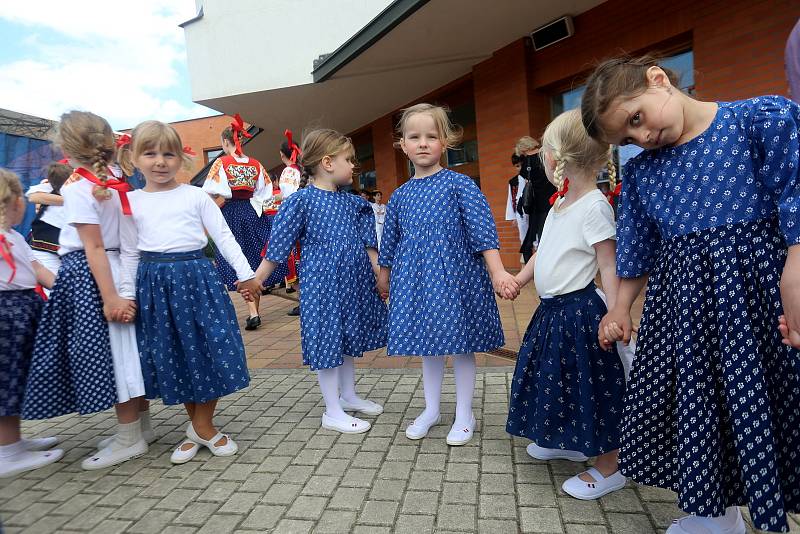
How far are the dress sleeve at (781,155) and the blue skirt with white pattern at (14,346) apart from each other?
325cm

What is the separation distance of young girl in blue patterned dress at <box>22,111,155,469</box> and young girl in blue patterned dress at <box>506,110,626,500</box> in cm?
196

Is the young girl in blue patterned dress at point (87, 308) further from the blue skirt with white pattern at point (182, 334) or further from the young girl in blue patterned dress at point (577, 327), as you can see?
the young girl in blue patterned dress at point (577, 327)

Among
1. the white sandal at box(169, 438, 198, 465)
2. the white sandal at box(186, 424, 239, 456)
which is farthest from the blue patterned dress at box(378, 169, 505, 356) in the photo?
the white sandal at box(169, 438, 198, 465)

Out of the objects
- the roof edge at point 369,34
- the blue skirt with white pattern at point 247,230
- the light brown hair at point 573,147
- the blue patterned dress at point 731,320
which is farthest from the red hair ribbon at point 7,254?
the roof edge at point 369,34

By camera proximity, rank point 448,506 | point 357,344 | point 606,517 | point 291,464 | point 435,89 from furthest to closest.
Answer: point 435,89
point 357,344
point 291,464
point 448,506
point 606,517

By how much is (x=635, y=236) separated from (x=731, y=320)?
1.40 ft

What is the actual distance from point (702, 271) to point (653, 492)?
1.01 m

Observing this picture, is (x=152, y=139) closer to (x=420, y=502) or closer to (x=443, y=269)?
(x=443, y=269)

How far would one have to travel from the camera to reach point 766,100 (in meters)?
1.41

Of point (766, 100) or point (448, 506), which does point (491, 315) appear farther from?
point (766, 100)

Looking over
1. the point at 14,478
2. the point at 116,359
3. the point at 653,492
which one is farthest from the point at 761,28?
the point at 14,478

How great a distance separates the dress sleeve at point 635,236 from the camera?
1.72 meters

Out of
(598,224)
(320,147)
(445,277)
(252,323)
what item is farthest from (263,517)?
(252,323)

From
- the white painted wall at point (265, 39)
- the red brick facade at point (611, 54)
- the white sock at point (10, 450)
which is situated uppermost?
the white painted wall at point (265, 39)
